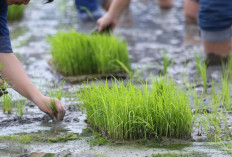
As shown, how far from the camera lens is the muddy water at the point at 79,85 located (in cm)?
259

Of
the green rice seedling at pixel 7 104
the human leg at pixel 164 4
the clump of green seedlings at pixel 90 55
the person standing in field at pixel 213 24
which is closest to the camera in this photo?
the green rice seedling at pixel 7 104

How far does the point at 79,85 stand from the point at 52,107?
3.35 feet

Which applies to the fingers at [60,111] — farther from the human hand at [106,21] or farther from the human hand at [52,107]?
the human hand at [106,21]

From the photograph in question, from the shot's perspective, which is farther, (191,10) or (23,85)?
(191,10)

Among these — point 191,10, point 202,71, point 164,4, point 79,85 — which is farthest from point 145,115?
point 164,4

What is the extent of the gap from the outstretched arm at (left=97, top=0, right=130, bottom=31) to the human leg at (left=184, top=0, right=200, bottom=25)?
2053 millimetres

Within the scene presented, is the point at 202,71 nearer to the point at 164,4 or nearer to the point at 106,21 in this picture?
the point at 106,21

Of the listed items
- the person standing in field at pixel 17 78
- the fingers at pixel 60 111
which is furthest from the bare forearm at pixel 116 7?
the fingers at pixel 60 111

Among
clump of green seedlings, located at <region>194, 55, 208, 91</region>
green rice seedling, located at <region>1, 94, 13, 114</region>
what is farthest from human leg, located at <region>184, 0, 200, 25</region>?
green rice seedling, located at <region>1, 94, 13, 114</region>

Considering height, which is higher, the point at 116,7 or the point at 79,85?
the point at 116,7

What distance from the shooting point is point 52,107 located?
3.03 metres

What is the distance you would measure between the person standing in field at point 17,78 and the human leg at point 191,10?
12.8ft

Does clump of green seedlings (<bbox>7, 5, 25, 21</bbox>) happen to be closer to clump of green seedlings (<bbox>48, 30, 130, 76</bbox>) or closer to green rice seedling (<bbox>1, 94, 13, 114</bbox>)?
clump of green seedlings (<bbox>48, 30, 130, 76</bbox>)

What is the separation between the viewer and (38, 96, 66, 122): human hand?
302 cm
